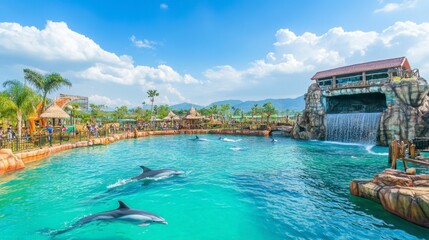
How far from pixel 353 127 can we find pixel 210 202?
2501 cm

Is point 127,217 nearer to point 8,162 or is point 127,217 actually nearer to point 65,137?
point 8,162

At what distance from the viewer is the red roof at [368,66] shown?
32.7m

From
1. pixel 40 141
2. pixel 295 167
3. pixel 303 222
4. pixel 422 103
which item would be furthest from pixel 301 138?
pixel 40 141

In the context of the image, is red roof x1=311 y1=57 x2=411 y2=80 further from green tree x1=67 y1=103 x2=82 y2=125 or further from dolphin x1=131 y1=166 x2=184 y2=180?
green tree x1=67 y1=103 x2=82 y2=125

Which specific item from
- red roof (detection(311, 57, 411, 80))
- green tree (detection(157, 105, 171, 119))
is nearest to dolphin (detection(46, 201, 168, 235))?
red roof (detection(311, 57, 411, 80))

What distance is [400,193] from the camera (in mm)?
6867

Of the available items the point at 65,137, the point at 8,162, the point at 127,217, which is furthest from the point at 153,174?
the point at 65,137

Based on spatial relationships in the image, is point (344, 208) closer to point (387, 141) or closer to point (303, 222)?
point (303, 222)

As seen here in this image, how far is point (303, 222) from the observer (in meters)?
6.67

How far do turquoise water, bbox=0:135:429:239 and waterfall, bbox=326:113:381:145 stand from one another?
12579 millimetres

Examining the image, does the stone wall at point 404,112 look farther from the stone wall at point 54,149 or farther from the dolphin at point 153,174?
the dolphin at point 153,174

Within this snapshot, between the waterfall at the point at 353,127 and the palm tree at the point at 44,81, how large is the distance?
112 ft

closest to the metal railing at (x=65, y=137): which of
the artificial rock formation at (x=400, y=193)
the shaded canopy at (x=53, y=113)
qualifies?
the shaded canopy at (x=53, y=113)

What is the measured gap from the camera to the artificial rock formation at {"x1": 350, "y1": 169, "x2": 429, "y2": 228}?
627 centimetres
